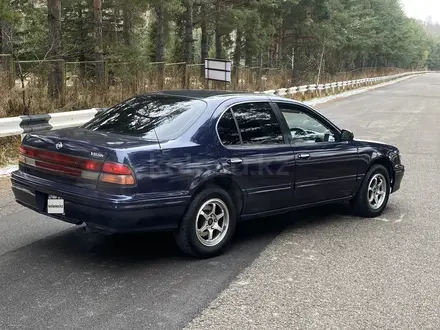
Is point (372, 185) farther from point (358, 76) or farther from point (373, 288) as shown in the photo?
point (358, 76)

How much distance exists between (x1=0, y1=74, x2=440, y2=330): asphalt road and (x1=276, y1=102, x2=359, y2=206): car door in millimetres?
443

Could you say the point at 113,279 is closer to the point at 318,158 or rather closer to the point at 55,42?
the point at 318,158

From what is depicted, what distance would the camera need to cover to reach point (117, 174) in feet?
14.1

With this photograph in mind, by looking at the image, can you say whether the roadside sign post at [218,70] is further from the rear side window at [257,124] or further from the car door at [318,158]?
the rear side window at [257,124]

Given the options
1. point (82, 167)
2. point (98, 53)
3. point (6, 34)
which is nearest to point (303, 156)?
point (82, 167)

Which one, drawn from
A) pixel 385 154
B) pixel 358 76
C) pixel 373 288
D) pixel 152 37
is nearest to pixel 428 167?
pixel 385 154

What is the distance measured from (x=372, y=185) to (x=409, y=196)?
1.40 m

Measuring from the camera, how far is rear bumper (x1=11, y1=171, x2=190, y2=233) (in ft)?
14.0

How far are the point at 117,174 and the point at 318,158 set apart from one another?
244 centimetres

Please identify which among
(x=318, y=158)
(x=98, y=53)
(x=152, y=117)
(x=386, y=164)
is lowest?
(x=386, y=164)

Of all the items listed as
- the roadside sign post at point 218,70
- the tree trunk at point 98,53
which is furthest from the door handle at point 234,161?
the roadside sign post at point 218,70

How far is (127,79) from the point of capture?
1503cm

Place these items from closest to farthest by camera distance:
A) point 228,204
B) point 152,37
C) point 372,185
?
point 228,204
point 372,185
point 152,37

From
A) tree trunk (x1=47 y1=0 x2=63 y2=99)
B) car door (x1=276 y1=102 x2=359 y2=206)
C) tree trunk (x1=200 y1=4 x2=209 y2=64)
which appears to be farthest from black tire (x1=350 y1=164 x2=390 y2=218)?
tree trunk (x1=200 y1=4 x2=209 y2=64)
